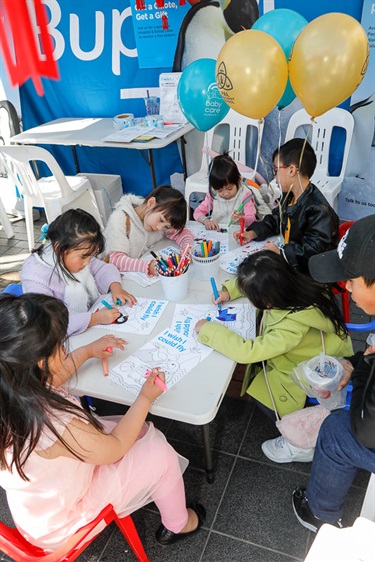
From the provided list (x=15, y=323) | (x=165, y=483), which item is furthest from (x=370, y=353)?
(x=15, y=323)

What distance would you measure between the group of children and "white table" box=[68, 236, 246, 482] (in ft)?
0.11

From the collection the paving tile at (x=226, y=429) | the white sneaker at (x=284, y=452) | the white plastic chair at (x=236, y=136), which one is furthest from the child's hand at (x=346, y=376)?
the white plastic chair at (x=236, y=136)

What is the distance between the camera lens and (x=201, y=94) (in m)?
1.97

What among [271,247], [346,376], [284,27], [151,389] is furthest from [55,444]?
[284,27]

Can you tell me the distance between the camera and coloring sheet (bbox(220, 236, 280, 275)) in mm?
1617

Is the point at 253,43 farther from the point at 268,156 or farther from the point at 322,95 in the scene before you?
the point at 268,156

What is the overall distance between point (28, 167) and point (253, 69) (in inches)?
81.0

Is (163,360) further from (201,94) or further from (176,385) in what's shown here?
(201,94)

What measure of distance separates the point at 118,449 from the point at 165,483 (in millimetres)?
277

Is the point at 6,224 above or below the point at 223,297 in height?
below

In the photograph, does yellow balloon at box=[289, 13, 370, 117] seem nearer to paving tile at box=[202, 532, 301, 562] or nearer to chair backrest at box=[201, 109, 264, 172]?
paving tile at box=[202, 532, 301, 562]

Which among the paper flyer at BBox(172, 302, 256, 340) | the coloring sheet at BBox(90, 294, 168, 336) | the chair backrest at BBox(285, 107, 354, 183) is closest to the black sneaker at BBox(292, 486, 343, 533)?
the paper flyer at BBox(172, 302, 256, 340)

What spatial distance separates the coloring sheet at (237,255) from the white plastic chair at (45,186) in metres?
1.73

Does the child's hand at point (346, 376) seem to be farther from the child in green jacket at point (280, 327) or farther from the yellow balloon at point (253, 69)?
the yellow balloon at point (253, 69)
